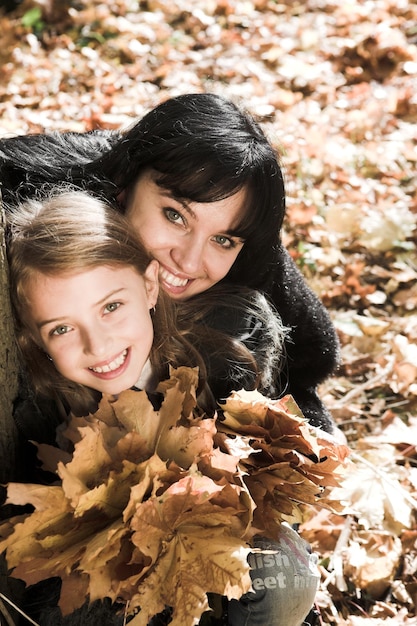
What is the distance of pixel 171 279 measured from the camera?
182cm

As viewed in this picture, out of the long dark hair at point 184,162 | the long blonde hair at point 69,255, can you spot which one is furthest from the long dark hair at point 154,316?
the long dark hair at point 184,162

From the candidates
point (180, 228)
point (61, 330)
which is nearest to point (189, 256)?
point (180, 228)

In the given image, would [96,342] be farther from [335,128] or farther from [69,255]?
[335,128]

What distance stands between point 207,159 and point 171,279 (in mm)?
316

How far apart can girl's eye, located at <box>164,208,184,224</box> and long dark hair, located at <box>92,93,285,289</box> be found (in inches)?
2.0

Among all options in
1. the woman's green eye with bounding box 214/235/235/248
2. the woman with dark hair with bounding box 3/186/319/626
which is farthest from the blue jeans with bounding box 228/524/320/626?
the woman's green eye with bounding box 214/235/235/248

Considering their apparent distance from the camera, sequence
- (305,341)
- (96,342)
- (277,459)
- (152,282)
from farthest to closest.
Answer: (305,341), (152,282), (96,342), (277,459)

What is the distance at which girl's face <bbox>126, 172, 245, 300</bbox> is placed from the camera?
1755mm

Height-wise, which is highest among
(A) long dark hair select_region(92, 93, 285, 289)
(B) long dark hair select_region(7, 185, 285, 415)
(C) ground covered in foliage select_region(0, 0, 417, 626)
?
(A) long dark hair select_region(92, 93, 285, 289)

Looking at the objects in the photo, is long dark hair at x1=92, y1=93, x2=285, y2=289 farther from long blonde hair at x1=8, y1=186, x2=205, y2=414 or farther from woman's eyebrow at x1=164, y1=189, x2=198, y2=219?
long blonde hair at x1=8, y1=186, x2=205, y2=414

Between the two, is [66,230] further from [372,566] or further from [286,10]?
[286,10]

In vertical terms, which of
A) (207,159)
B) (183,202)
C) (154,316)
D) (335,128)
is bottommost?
(335,128)

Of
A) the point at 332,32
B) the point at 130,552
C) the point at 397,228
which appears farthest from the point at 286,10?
the point at 130,552

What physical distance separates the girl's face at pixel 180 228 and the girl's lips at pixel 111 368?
0.98 feet
